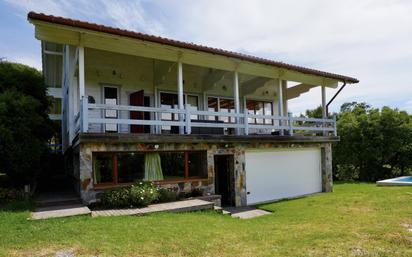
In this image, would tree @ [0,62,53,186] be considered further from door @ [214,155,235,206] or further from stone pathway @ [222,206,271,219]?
door @ [214,155,235,206]

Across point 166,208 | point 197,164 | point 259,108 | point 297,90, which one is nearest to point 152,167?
point 166,208

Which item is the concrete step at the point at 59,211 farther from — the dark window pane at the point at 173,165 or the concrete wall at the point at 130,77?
the concrete wall at the point at 130,77

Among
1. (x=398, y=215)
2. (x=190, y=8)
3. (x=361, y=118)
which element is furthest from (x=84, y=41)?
(x=361, y=118)

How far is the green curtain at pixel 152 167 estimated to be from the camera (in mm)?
9492

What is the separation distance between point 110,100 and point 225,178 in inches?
224

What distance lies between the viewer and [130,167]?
9469mm

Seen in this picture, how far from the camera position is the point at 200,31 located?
1234 cm

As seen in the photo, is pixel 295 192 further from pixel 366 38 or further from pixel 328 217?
pixel 366 38

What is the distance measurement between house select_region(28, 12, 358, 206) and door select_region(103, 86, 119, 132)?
0.13ft

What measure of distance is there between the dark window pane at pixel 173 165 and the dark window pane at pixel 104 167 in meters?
1.69

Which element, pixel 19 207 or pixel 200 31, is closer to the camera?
pixel 19 207

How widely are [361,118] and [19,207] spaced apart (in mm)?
21844

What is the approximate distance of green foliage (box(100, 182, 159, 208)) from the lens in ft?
27.3

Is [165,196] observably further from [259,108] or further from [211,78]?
[259,108]
